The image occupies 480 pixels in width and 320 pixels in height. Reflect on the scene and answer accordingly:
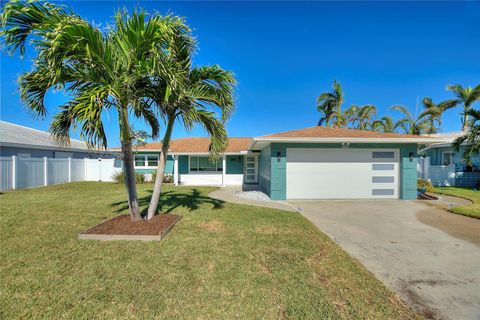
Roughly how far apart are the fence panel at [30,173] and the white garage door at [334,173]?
15.0m

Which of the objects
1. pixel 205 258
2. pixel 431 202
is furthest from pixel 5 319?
pixel 431 202

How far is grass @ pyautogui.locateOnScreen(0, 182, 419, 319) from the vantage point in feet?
8.87

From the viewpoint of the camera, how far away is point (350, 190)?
10.7 metres

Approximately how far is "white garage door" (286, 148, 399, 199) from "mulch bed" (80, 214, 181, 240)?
6.38 m

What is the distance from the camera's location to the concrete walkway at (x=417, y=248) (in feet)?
10.1

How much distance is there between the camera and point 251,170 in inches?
675

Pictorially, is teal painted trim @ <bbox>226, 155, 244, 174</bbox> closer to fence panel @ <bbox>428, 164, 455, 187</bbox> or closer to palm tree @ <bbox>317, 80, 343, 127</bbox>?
palm tree @ <bbox>317, 80, 343, 127</bbox>

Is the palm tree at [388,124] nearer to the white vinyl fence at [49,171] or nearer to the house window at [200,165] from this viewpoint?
the house window at [200,165]

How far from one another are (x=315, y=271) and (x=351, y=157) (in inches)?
328

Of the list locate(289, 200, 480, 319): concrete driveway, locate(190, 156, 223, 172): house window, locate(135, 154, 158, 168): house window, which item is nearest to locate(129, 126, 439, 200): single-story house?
locate(289, 200, 480, 319): concrete driveway

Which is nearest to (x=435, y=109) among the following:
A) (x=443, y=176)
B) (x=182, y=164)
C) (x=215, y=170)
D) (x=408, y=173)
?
(x=443, y=176)

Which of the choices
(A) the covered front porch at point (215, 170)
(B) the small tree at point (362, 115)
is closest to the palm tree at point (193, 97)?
(A) the covered front porch at point (215, 170)

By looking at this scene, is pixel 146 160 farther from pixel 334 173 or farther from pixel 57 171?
pixel 334 173

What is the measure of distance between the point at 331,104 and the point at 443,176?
1064 cm
